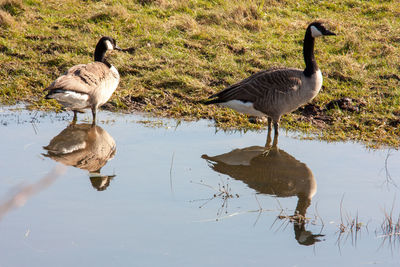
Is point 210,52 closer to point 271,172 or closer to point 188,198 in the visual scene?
point 271,172

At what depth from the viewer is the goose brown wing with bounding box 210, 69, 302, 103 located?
24.9 feet

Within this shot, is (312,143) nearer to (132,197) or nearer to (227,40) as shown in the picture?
(132,197)

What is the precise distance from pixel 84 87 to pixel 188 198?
10.5 feet

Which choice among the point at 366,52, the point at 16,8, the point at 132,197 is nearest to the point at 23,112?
the point at 132,197

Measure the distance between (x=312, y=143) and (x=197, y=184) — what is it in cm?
245

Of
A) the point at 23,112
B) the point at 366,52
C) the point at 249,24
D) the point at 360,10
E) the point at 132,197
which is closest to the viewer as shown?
the point at 132,197

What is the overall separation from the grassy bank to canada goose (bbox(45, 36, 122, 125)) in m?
0.81

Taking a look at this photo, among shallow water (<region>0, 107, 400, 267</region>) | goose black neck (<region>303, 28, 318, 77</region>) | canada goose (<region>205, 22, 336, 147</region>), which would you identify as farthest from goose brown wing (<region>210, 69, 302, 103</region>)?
shallow water (<region>0, 107, 400, 267</region>)

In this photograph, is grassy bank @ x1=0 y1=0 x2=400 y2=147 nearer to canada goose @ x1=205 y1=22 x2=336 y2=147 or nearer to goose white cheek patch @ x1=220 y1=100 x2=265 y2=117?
goose white cheek patch @ x1=220 y1=100 x2=265 y2=117

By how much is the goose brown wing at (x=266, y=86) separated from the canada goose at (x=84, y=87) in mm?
1951

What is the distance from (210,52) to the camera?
A: 36.4ft

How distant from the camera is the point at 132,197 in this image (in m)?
5.44

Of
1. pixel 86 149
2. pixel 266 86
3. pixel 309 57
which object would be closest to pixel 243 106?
pixel 266 86

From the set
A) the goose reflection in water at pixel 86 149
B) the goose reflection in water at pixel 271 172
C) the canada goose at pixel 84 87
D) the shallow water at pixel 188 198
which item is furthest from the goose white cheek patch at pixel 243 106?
the canada goose at pixel 84 87
